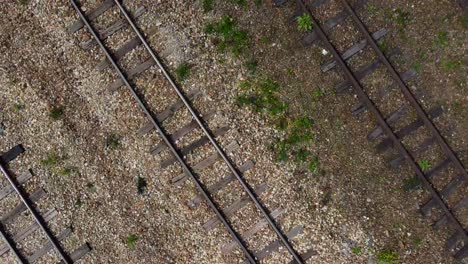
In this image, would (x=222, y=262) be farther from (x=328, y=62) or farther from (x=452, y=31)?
(x=452, y=31)

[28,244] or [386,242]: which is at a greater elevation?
[28,244]

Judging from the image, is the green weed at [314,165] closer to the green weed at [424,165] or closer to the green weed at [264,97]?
the green weed at [264,97]

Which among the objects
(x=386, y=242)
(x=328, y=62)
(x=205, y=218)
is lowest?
(x=386, y=242)

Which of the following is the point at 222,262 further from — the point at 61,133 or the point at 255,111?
the point at 61,133

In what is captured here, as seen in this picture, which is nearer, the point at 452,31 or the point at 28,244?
the point at 452,31

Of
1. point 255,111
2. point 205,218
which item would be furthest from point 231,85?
point 205,218

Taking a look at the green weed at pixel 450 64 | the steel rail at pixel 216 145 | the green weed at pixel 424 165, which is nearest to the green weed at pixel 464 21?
the green weed at pixel 450 64

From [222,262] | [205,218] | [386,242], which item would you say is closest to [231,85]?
[205,218]

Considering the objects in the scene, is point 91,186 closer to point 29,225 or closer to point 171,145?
point 29,225

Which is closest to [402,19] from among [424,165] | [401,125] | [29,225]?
[401,125]
